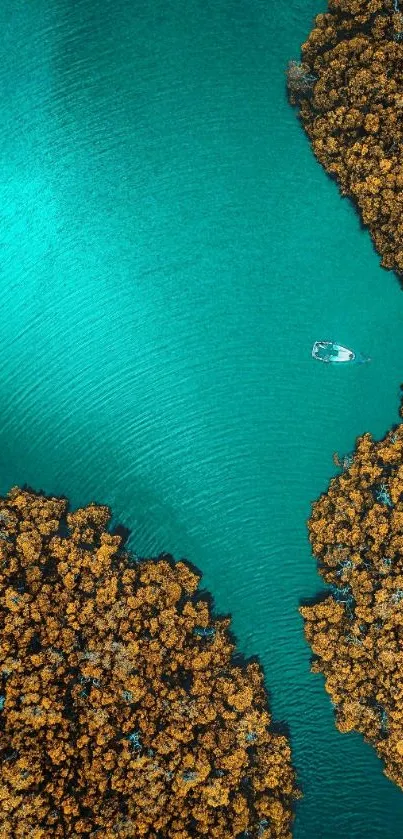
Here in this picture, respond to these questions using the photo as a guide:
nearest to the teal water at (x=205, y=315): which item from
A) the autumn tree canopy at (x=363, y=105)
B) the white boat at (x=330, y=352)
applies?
the white boat at (x=330, y=352)

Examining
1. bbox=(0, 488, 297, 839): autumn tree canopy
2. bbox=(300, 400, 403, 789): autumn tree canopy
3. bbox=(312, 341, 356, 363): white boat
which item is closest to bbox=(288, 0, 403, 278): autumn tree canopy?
bbox=(312, 341, 356, 363): white boat

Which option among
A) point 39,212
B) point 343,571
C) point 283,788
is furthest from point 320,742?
point 39,212

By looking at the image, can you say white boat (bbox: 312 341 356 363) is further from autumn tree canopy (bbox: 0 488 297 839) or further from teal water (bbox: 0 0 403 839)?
autumn tree canopy (bbox: 0 488 297 839)

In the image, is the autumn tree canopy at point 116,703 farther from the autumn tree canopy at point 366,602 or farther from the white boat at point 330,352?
the white boat at point 330,352

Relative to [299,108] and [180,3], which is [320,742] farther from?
[180,3]

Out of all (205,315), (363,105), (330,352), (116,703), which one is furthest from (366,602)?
(363,105)
